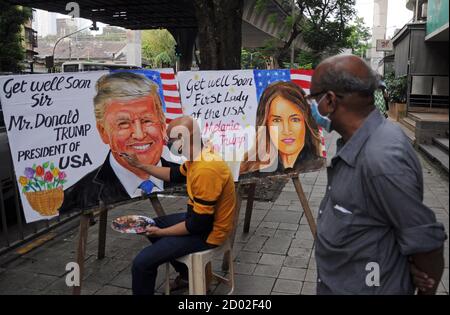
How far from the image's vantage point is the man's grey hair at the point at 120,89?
3.43 m

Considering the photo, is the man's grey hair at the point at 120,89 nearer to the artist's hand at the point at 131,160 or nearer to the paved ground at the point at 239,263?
the artist's hand at the point at 131,160

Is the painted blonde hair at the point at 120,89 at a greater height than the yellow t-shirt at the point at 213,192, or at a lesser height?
greater

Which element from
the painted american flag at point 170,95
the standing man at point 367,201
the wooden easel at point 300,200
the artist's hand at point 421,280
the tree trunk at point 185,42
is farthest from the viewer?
the tree trunk at point 185,42

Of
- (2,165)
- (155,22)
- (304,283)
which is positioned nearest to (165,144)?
(304,283)

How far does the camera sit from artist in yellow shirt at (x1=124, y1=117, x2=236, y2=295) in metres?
2.83

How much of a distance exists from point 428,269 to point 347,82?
761 millimetres

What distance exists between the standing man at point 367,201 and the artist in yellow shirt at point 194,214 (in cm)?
109

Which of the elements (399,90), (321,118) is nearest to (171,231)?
(321,118)

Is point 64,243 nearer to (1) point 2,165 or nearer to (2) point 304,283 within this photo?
(1) point 2,165

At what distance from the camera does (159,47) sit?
220 ft

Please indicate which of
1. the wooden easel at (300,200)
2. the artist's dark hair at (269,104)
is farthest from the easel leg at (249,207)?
the artist's dark hair at (269,104)

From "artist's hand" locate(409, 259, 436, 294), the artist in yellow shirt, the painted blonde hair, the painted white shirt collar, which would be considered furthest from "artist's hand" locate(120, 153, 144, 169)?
"artist's hand" locate(409, 259, 436, 294)

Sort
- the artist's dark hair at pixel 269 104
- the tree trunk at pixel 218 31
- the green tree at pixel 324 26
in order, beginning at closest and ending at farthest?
the artist's dark hair at pixel 269 104 < the tree trunk at pixel 218 31 < the green tree at pixel 324 26

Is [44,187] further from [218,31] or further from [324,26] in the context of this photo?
[324,26]
